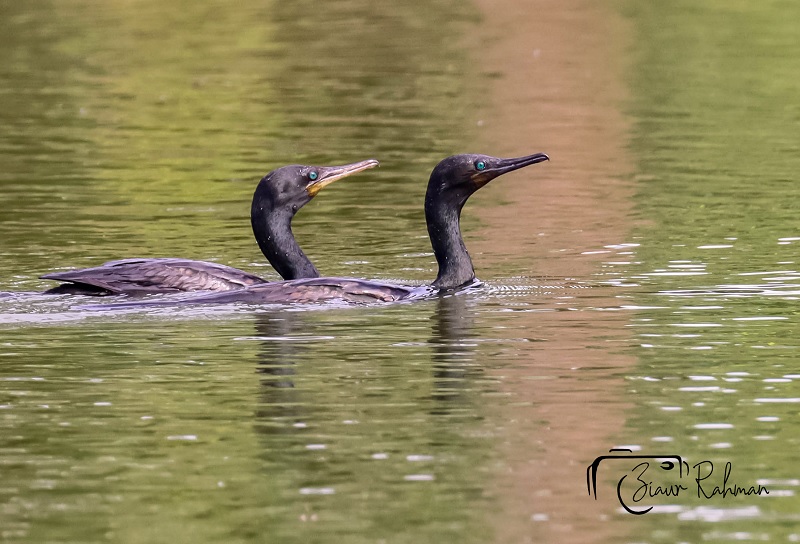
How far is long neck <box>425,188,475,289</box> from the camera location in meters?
15.5

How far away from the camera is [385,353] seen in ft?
41.5

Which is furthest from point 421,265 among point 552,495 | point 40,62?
point 40,62

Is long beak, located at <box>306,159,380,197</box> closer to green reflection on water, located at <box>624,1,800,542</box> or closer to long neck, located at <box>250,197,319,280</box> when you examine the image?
long neck, located at <box>250,197,319,280</box>

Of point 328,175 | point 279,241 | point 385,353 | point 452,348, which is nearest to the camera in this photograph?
point 385,353

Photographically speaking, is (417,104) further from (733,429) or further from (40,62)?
(733,429)

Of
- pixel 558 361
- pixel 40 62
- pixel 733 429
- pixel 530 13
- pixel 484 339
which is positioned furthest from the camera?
pixel 530 13

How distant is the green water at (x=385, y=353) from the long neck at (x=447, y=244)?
33 centimetres

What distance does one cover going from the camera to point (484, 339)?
520 inches

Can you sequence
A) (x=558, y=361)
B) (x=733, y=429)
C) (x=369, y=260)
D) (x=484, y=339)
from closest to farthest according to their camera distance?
(x=733, y=429)
(x=558, y=361)
(x=484, y=339)
(x=369, y=260)

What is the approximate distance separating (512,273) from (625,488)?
22.5 feet

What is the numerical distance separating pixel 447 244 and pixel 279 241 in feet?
4.48
